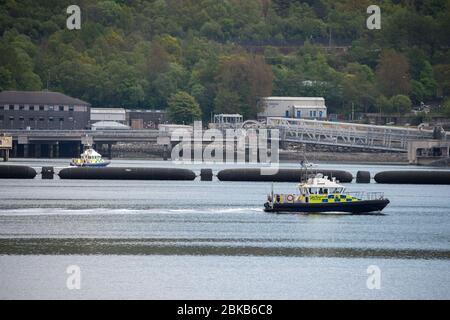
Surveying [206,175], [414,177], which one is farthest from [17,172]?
[414,177]

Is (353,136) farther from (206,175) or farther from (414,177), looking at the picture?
(206,175)

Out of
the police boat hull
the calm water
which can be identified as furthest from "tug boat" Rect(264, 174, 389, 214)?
the calm water

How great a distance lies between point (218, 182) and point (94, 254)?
192 ft

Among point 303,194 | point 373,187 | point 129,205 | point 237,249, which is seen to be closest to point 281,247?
point 237,249

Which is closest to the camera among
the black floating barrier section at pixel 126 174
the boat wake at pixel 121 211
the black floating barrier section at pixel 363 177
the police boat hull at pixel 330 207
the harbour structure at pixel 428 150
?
the police boat hull at pixel 330 207

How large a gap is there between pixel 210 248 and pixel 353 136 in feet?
351

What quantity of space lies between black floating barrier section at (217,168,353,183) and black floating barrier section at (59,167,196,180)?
3.92 meters

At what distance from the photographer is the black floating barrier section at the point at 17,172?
126938 millimetres

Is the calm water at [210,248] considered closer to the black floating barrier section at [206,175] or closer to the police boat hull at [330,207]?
the police boat hull at [330,207]

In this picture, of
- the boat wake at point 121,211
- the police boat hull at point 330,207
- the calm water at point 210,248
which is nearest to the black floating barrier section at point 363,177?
the calm water at point 210,248

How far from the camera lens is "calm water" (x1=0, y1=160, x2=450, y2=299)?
63031 millimetres

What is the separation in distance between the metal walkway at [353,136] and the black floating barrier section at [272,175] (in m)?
52.1
